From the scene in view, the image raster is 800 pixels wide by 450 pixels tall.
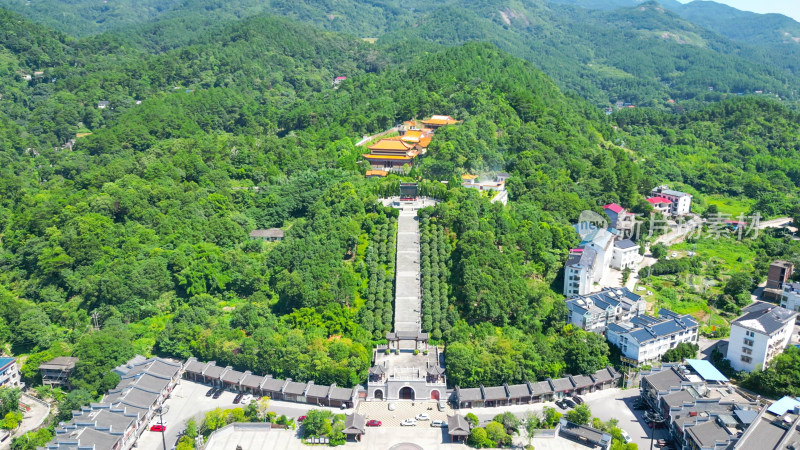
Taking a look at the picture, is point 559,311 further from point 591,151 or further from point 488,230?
point 591,151

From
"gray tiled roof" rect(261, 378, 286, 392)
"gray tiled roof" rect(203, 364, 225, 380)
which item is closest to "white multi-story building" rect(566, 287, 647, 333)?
"gray tiled roof" rect(261, 378, 286, 392)

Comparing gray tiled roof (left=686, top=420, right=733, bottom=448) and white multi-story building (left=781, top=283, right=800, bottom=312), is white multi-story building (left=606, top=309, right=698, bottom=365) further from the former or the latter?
white multi-story building (left=781, top=283, right=800, bottom=312)

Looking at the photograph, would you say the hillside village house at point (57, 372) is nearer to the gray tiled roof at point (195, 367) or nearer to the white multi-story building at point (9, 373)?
the white multi-story building at point (9, 373)

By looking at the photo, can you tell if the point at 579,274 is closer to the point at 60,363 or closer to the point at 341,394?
the point at 341,394

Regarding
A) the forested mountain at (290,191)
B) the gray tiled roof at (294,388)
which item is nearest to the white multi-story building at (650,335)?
the forested mountain at (290,191)

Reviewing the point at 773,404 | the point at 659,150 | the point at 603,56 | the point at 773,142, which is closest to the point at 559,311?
the point at 773,404
